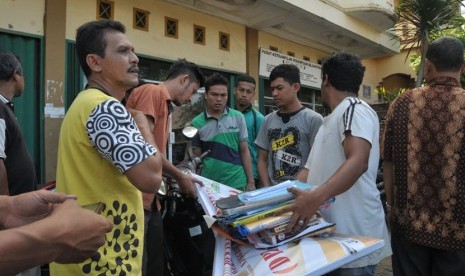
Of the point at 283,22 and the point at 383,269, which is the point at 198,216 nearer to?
the point at 383,269

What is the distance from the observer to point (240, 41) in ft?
26.1

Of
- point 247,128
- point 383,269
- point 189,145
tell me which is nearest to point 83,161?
point 189,145

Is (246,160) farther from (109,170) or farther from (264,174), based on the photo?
(109,170)

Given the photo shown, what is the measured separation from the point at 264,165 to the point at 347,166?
1424 mm

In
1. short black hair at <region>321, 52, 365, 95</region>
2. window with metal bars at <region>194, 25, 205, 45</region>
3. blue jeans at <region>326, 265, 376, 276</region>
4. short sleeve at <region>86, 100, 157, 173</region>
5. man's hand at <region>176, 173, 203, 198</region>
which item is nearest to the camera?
short sleeve at <region>86, 100, 157, 173</region>

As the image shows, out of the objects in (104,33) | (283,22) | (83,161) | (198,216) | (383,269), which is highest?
(283,22)

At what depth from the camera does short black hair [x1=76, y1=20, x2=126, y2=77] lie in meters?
1.61

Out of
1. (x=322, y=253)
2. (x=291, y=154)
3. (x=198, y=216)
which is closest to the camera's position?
(x=322, y=253)

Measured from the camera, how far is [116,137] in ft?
4.36

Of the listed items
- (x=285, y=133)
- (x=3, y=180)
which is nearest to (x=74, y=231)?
(x=3, y=180)

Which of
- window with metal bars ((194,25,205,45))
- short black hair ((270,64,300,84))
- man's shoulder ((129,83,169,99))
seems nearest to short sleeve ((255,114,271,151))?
short black hair ((270,64,300,84))

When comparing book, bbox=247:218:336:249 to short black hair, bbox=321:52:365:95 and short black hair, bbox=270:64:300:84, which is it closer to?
short black hair, bbox=321:52:365:95

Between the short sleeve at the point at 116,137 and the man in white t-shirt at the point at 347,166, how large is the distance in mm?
652

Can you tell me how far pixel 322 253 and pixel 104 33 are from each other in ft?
4.12
